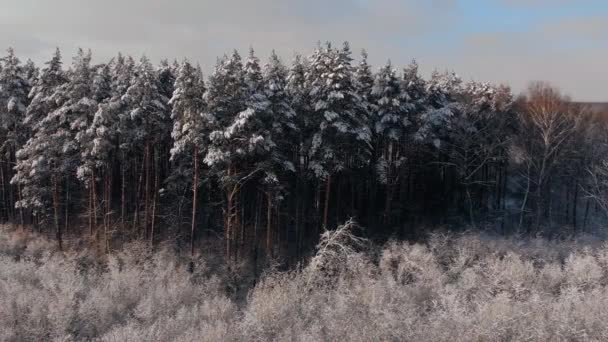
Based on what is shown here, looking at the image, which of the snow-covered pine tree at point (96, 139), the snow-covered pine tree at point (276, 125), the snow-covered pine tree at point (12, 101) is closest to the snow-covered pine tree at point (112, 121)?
the snow-covered pine tree at point (96, 139)

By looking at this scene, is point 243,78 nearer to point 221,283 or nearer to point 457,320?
point 221,283

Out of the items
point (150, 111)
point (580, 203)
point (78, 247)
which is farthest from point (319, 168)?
point (580, 203)

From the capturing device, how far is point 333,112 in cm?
2684

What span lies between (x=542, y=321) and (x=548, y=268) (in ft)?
26.5

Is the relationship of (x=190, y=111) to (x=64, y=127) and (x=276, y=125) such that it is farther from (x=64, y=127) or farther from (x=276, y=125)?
(x=64, y=127)

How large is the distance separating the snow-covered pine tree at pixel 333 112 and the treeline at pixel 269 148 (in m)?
0.09

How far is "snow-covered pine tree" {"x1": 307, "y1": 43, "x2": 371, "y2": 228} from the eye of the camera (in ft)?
88.4

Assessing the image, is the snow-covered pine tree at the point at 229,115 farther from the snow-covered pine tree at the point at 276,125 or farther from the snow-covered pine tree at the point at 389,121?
A: the snow-covered pine tree at the point at 389,121

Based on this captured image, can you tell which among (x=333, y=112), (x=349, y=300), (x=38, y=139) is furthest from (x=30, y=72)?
(x=349, y=300)

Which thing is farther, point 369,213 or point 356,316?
point 369,213

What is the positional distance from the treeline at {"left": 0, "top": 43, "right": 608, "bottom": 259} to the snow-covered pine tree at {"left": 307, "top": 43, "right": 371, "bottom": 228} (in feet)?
0.31

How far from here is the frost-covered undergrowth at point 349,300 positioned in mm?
13711

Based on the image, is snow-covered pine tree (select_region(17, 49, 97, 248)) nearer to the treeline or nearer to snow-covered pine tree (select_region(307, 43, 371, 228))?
the treeline

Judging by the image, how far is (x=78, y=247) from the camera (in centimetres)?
3144
